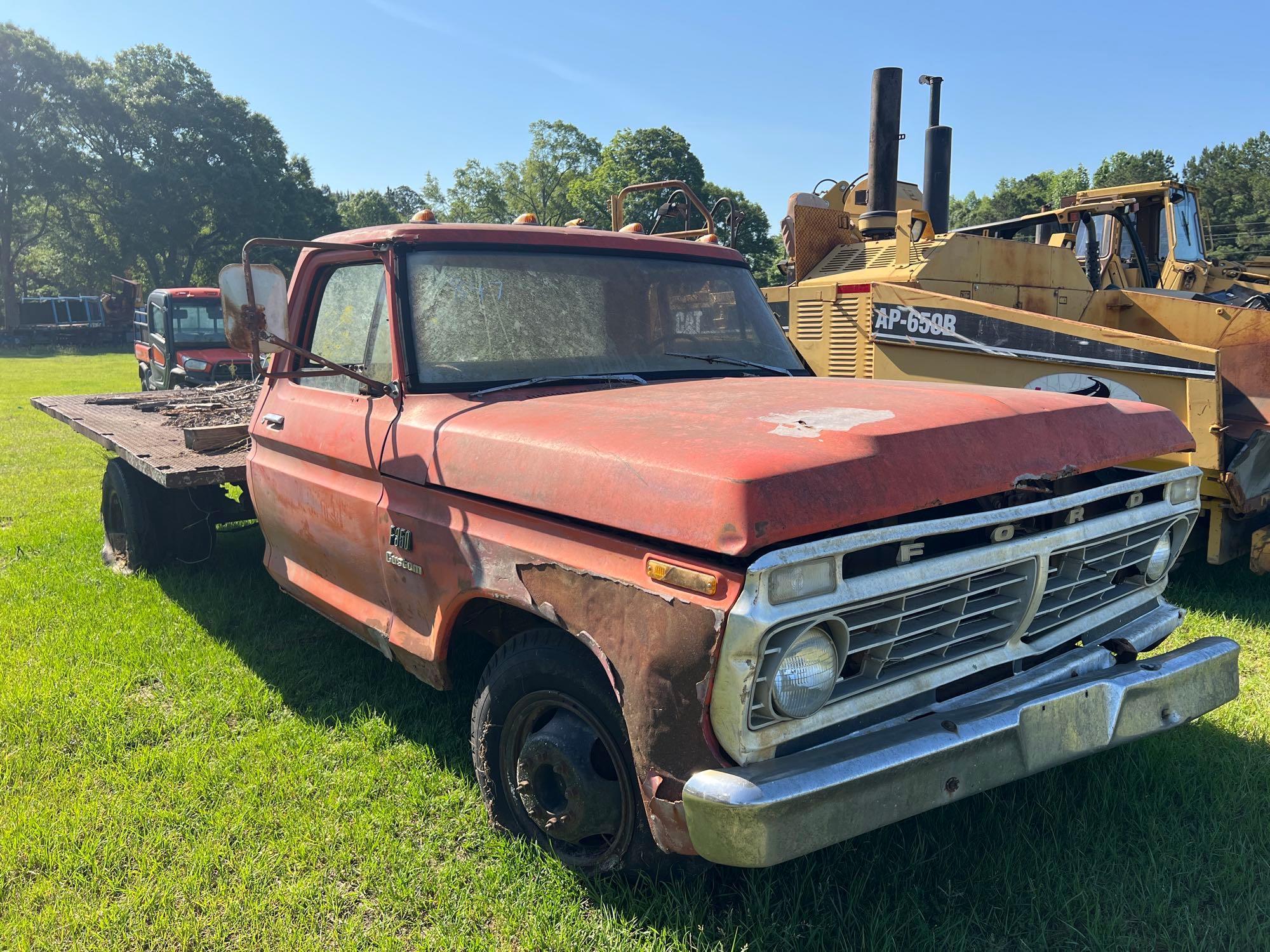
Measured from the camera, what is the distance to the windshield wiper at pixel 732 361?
3.57m

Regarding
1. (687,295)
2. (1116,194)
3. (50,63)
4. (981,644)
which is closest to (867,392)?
(981,644)

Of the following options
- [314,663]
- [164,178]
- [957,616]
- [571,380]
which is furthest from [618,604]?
[164,178]

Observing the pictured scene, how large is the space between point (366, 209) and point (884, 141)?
60.5 m

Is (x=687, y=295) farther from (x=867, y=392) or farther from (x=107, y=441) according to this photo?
(x=107, y=441)

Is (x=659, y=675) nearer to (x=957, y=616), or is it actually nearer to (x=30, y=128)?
(x=957, y=616)

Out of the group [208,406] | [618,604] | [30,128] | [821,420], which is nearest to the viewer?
A: [618,604]

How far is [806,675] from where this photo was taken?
2043 mm

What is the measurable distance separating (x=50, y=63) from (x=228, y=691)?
46292 millimetres

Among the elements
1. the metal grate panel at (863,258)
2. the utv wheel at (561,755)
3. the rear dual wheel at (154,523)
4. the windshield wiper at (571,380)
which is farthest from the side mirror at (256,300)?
the metal grate panel at (863,258)

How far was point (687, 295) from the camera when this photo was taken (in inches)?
148

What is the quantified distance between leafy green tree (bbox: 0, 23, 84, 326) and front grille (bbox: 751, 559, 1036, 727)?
4578 centimetres

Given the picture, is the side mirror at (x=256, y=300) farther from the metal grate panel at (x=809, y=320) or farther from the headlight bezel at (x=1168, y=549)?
the metal grate panel at (x=809, y=320)

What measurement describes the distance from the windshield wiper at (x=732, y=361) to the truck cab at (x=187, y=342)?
11.7m

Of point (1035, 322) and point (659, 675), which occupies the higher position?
point (1035, 322)
